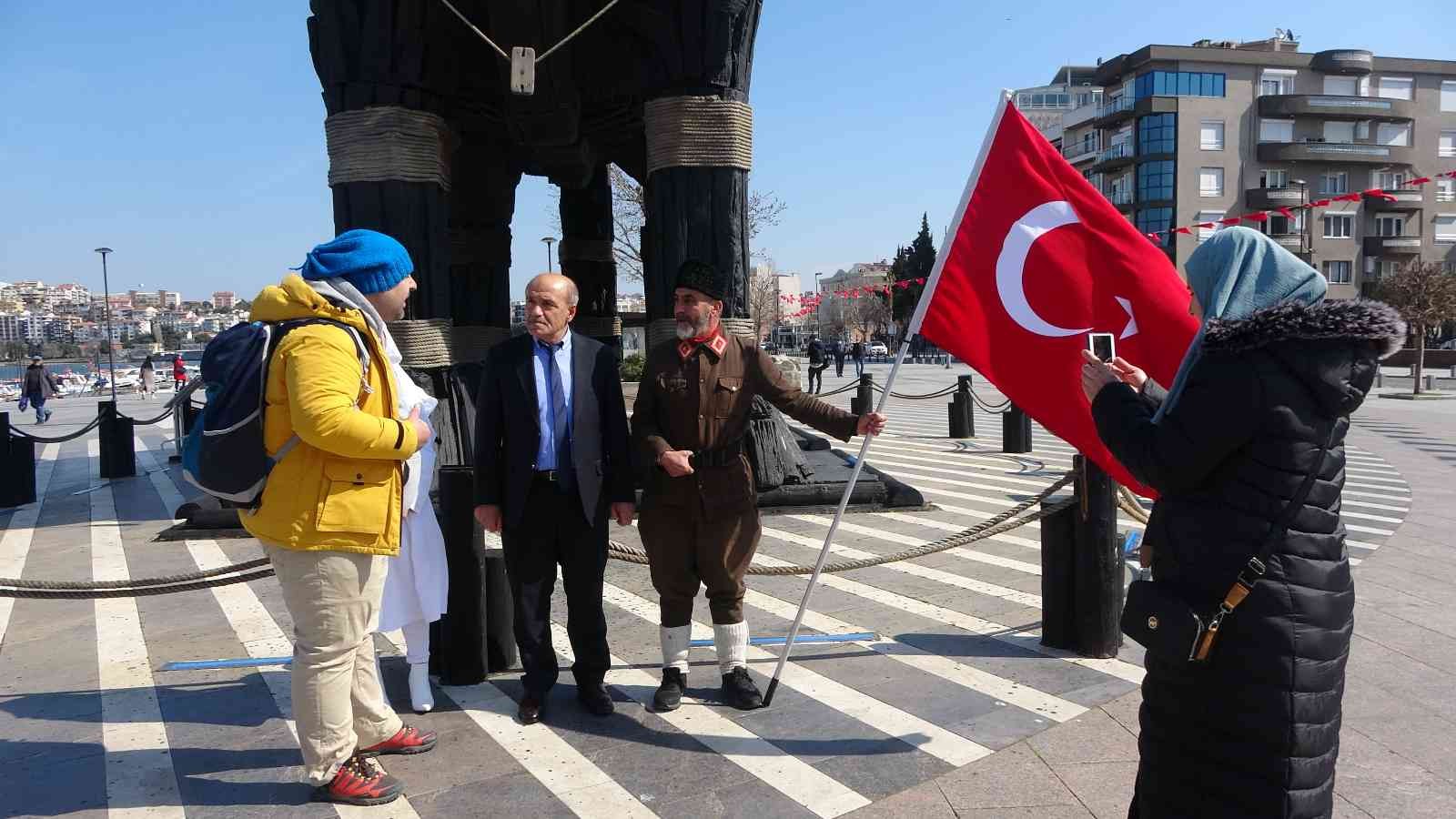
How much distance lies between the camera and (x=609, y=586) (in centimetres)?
575

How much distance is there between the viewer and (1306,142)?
175 ft

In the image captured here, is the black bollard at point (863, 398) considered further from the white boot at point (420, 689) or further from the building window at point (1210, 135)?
the building window at point (1210, 135)

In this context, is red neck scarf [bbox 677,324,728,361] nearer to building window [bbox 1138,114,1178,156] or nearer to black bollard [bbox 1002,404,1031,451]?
black bollard [bbox 1002,404,1031,451]

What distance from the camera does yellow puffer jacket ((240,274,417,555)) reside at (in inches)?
108

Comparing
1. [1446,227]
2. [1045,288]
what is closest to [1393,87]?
[1446,227]

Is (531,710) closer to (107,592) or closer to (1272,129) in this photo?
(107,592)

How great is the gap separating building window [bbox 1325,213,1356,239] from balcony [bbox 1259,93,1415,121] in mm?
5423

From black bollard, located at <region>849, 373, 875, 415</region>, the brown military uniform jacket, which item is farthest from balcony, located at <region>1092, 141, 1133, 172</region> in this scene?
the brown military uniform jacket

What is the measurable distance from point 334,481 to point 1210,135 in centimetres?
6087

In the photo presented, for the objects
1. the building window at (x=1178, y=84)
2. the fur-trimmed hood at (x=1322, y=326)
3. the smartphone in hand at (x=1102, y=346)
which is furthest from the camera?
the building window at (x=1178, y=84)

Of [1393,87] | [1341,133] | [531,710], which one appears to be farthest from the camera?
[1393,87]

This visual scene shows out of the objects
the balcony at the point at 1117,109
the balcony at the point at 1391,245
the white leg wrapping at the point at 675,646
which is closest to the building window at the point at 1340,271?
the balcony at the point at 1391,245

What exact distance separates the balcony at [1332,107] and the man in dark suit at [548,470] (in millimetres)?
60433

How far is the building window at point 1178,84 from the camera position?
2117 inches
